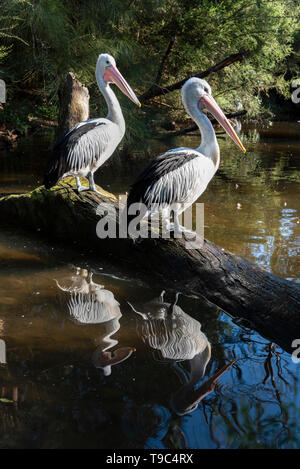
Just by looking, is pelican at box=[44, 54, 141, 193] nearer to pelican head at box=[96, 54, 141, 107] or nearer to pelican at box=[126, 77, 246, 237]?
pelican head at box=[96, 54, 141, 107]

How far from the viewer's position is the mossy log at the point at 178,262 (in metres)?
3.21

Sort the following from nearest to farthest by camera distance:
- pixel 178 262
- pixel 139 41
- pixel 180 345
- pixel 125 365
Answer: pixel 125 365 < pixel 180 345 < pixel 178 262 < pixel 139 41

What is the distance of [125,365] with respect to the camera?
112 inches

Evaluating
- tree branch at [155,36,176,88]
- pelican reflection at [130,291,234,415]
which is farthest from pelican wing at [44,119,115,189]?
tree branch at [155,36,176,88]

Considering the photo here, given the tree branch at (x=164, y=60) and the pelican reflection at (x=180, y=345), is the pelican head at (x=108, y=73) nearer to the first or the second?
the pelican reflection at (x=180, y=345)

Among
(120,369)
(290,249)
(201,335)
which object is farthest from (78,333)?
(290,249)

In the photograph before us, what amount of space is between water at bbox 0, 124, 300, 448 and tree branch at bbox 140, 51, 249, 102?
6209 mm

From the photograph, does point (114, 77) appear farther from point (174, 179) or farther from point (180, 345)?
point (180, 345)

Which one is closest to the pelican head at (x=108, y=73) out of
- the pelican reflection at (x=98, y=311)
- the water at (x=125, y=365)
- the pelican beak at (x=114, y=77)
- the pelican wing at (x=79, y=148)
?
the pelican beak at (x=114, y=77)

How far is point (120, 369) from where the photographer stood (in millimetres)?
2789

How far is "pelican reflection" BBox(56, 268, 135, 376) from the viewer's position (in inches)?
115

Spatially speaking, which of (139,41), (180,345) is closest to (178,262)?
(180,345)

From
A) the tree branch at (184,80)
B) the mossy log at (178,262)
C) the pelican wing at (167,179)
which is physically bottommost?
the mossy log at (178,262)

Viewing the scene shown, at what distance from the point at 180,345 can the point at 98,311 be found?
792 mm
